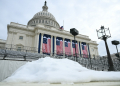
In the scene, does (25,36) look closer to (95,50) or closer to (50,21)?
(50,21)

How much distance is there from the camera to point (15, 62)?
26.9ft

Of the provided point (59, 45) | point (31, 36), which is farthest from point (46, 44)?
point (31, 36)

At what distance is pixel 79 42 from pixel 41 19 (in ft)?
89.2

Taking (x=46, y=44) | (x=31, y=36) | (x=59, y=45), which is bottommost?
(x=59, y=45)

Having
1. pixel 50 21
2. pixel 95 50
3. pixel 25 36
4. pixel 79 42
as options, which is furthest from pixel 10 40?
pixel 95 50

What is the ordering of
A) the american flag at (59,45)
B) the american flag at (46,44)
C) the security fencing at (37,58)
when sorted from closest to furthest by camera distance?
the security fencing at (37,58)
the american flag at (46,44)
the american flag at (59,45)

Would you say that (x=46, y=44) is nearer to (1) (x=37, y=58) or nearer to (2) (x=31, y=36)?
(2) (x=31, y=36)

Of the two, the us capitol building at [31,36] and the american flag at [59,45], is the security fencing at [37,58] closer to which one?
the us capitol building at [31,36]

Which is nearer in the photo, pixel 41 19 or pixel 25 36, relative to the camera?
pixel 25 36

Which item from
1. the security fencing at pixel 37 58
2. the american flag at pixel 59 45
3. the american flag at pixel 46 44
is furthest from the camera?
the american flag at pixel 59 45

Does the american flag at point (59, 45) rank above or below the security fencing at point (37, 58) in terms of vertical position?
above

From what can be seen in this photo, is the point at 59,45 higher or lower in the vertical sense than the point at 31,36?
lower

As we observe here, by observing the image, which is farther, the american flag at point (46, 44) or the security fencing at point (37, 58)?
the american flag at point (46, 44)

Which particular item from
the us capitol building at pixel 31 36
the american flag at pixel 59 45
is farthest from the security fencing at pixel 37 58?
the american flag at pixel 59 45
